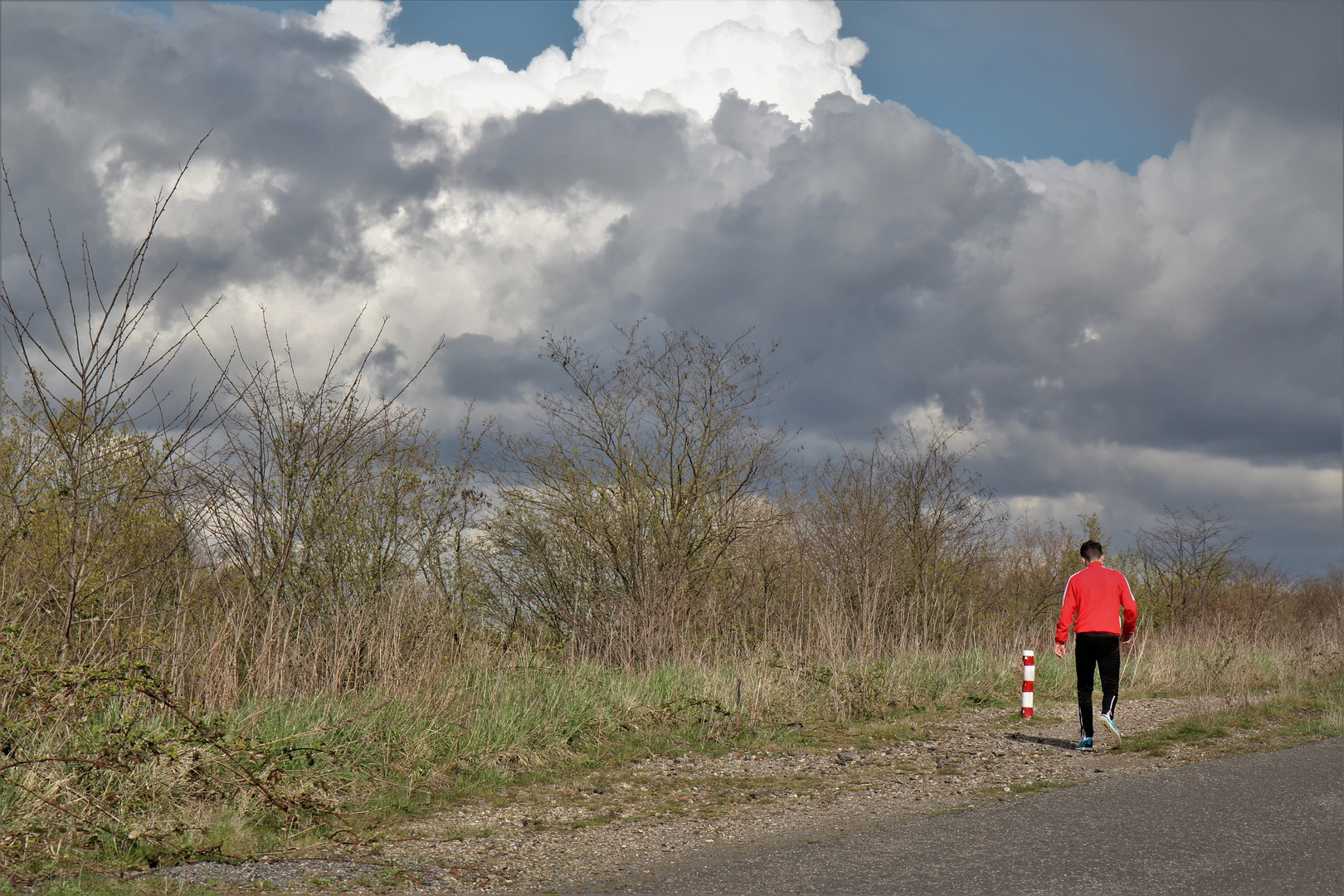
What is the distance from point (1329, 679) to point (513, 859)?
14.3 meters

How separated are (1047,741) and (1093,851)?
4.74 meters

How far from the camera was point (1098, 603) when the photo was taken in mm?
9305

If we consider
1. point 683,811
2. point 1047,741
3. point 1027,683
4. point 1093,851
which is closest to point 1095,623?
point 1047,741

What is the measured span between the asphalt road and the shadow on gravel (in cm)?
232

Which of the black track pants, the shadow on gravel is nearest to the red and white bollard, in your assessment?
the shadow on gravel

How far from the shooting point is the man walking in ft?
30.6

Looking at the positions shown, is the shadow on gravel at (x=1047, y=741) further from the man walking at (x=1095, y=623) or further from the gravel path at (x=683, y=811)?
the man walking at (x=1095, y=623)

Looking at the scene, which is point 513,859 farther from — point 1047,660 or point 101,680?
point 1047,660

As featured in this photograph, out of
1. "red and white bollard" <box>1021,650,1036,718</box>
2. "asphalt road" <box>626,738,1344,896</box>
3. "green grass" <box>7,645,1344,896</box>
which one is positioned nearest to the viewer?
"asphalt road" <box>626,738,1344,896</box>

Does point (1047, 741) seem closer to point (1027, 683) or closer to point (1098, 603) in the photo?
point (1027, 683)

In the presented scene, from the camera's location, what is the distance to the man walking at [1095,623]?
9.31 m

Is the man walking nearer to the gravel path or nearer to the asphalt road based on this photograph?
the gravel path

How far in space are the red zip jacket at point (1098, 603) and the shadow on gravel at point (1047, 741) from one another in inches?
44.1

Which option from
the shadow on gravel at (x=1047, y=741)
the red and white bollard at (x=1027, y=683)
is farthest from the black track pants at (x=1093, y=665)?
the red and white bollard at (x=1027, y=683)
